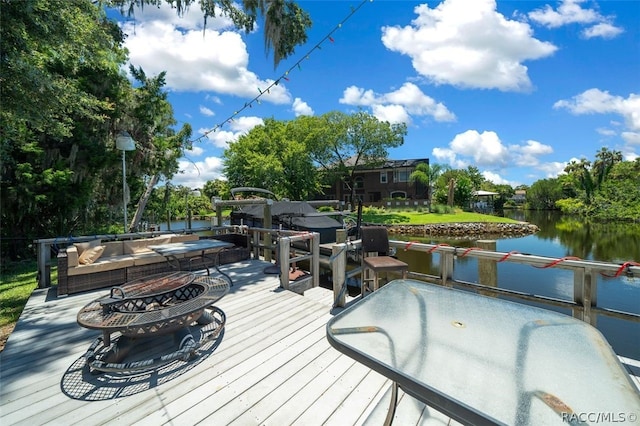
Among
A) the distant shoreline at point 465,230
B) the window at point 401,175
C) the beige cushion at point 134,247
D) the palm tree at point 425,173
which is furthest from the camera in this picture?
the window at point 401,175

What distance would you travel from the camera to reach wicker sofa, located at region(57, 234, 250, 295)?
4516 millimetres

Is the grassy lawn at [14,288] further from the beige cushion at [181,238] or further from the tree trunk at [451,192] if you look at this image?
the tree trunk at [451,192]

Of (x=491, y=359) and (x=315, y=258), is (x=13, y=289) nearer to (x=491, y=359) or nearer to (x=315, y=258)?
(x=315, y=258)

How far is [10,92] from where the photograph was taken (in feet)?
13.0

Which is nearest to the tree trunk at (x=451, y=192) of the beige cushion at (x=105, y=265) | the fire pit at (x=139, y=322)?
the beige cushion at (x=105, y=265)

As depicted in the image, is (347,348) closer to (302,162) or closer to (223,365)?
(223,365)

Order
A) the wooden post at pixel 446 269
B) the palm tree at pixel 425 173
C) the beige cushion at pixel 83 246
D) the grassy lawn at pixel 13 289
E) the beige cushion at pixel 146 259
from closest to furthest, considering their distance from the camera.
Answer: the wooden post at pixel 446 269
the grassy lawn at pixel 13 289
the beige cushion at pixel 83 246
the beige cushion at pixel 146 259
the palm tree at pixel 425 173

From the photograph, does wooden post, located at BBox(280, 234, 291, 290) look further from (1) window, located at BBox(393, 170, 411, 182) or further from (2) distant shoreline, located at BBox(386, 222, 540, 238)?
(1) window, located at BBox(393, 170, 411, 182)

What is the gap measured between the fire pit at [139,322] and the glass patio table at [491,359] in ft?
5.84

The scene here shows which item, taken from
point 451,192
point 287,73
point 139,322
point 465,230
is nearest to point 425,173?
point 451,192

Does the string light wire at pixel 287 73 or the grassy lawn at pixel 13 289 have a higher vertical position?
the string light wire at pixel 287 73

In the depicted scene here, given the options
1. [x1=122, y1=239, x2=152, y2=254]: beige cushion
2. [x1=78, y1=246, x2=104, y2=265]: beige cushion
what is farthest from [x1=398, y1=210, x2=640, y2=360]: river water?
[x1=78, y1=246, x2=104, y2=265]: beige cushion

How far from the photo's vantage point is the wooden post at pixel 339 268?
3648 millimetres

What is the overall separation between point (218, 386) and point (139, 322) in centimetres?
85
